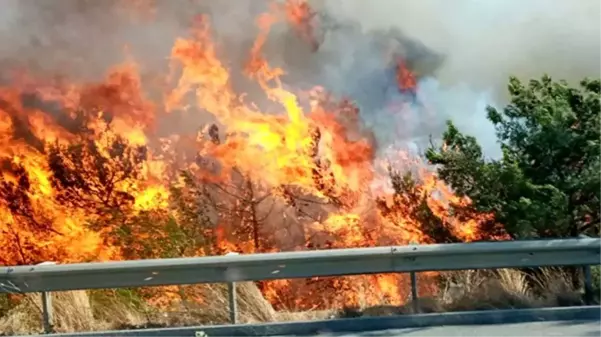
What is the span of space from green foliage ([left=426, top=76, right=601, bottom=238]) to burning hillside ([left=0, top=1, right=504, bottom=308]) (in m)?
2.96

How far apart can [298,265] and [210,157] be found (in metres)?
6.72

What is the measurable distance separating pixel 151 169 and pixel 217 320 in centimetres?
660

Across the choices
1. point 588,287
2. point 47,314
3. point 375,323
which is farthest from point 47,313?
point 588,287

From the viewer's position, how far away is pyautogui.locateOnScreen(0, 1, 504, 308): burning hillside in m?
13.2

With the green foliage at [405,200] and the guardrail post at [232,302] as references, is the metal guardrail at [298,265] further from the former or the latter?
the green foliage at [405,200]

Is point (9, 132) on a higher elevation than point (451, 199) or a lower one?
higher

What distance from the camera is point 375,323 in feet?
24.1

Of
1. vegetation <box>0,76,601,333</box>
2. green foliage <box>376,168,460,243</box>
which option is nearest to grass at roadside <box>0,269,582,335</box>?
vegetation <box>0,76,601,333</box>

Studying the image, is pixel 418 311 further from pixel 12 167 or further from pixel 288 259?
pixel 12 167

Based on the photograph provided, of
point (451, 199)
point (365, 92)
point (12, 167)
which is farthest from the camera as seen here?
point (365, 92)

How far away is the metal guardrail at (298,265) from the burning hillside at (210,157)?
16.3ft

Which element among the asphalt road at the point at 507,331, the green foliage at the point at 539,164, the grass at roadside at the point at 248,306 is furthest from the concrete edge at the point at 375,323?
the green foliage at the point at 539,164

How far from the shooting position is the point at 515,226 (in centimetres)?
921

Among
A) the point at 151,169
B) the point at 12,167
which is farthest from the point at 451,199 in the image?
the point at 12,167
